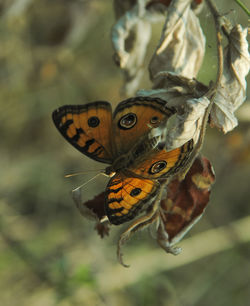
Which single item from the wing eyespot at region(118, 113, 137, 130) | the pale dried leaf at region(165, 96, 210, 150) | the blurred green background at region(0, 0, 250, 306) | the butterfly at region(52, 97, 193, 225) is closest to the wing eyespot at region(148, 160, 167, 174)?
the butterfly at region(52, 97, 193, 225)

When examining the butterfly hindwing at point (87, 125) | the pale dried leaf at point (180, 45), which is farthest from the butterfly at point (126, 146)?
the pale dried leaf at point (180, 45)

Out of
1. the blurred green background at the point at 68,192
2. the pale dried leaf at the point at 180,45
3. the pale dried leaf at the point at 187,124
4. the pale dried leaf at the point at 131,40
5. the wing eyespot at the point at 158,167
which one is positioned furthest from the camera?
the blurred green background at the point at 68,192

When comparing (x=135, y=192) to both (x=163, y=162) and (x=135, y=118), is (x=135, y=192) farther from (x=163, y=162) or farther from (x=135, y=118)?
(x=135, y=118)

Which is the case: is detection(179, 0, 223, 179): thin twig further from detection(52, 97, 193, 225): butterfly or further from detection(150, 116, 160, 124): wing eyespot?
detection(150, 116, 160, 124): wing eyespot

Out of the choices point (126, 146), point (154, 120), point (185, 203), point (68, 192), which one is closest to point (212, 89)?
point (154, 120)

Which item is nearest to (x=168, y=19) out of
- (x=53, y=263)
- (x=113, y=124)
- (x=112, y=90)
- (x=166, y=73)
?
(x=166, y=73)

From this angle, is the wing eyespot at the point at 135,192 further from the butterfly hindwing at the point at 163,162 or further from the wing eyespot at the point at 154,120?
the wing eyespot at the point at 154,120
